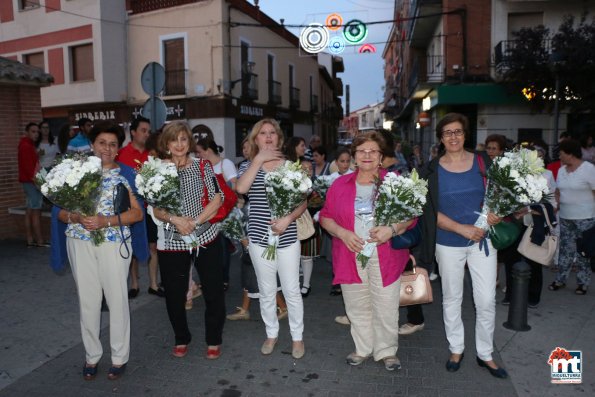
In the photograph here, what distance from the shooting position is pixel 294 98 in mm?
28469

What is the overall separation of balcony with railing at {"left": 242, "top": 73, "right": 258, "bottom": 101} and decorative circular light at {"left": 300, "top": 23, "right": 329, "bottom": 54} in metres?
4.25

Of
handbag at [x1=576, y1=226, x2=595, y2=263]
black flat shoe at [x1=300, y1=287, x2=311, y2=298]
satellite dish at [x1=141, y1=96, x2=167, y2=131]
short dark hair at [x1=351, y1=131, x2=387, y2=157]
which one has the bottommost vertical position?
black flat shoe at [x1=300, y1=287, x2=311, y2=298]

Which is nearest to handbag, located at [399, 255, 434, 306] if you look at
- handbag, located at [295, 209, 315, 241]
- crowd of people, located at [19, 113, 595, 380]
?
crowd of people, located at [19, 113, 595, 380]

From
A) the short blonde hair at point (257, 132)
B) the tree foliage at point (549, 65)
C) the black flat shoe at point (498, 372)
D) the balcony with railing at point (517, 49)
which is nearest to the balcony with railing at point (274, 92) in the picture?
the balcony with railing at point (517, 49)

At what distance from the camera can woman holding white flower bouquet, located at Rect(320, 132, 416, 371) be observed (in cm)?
383

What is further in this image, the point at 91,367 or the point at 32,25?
the point at 32,25

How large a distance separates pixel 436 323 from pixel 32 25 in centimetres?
2377

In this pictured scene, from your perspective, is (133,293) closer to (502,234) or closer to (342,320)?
(342,320)

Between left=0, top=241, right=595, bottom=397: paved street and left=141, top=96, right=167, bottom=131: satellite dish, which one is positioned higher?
left=141, top=96, right=167, bottom=131: satellite dish

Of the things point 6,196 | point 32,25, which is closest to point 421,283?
point 6,196

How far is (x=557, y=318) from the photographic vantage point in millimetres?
5164

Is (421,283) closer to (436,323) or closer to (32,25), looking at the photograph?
(436,323)

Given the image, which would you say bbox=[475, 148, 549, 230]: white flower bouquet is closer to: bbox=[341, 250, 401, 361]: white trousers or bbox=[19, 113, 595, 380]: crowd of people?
bbox=[19, 113, 595, 380]: crowd of people

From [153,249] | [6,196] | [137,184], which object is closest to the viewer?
[137,184]
